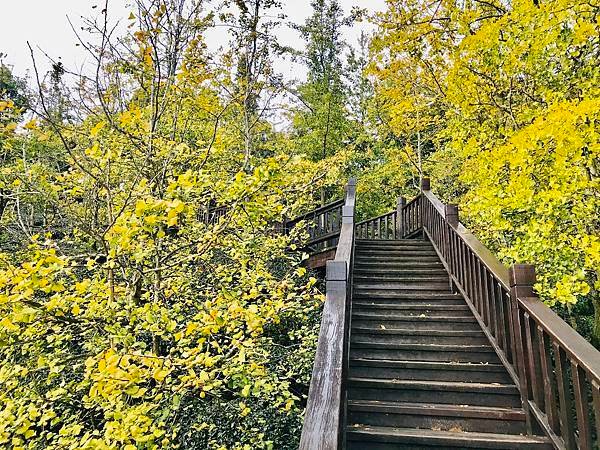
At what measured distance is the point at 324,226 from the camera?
790 centimetres

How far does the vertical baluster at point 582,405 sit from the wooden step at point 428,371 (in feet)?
4.07

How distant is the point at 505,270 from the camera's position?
289 cm

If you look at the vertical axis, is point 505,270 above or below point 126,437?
above

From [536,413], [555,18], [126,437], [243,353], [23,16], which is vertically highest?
[23,16]

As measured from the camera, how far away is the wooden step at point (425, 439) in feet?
7.82

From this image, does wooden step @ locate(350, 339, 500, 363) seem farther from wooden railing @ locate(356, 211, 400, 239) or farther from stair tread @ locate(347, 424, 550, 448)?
wooden railing @ locate(356, 211, 400, 239)

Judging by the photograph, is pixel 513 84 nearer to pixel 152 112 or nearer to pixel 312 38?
pixel 152 112

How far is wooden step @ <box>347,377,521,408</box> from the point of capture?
2.83 m

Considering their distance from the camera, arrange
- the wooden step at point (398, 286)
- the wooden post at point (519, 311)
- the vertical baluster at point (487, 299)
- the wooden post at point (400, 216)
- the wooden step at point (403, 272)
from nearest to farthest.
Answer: the wooden post at point (519, 311) < the vertical baluster at point (487, 299) < the wooden step at point (398, 286) < the wooden step at point (403, 272) < the wooden post at point (400, 216)

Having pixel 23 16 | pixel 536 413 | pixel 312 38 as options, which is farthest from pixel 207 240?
pixel 312 38

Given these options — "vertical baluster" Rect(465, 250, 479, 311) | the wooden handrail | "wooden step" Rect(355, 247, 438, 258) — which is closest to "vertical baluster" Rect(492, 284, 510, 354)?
"vertical baluster" Rect(465, 250, 479, 311)

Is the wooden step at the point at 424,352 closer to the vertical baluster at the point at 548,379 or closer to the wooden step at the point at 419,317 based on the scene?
the wooden step at the point at 419,317

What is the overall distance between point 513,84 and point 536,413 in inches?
139

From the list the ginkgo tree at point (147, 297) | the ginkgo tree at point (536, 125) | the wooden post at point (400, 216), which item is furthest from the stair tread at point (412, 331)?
the wooden post at point (400, 216)
